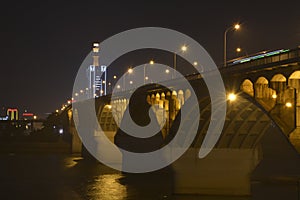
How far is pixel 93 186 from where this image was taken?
4300 cm

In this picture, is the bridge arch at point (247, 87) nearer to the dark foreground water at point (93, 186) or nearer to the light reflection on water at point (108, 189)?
the dark foreground water at point (93, 186)

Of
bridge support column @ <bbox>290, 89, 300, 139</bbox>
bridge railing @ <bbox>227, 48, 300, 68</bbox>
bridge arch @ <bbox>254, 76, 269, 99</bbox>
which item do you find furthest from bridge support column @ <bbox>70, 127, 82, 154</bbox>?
bridge support column @ <bbox>290, 89, 300, 139</bbox>

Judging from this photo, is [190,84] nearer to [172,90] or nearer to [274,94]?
[172,90]

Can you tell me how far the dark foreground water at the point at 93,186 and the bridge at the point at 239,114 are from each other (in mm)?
1314

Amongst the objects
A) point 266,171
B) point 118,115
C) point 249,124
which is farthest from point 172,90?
point 118,115

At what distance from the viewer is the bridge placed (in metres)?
22.9

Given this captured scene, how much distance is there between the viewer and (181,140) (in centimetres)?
3684

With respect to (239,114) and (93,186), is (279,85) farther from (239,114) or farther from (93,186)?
(93,186)

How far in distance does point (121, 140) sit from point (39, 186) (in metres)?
17.4

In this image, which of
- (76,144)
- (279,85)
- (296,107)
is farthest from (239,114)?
(76,144)

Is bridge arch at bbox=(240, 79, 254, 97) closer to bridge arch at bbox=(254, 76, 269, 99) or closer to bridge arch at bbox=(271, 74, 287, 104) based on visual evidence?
bridge arch at bbox=(254, 76, 269, 99)

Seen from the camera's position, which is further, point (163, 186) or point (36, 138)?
point (36, 138)

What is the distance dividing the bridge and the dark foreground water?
131cm

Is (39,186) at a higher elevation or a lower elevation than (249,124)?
lower
